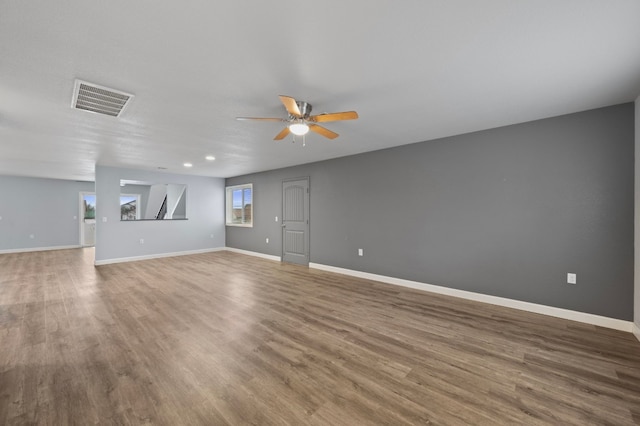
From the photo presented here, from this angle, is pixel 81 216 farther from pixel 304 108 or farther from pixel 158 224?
pixel 304 108

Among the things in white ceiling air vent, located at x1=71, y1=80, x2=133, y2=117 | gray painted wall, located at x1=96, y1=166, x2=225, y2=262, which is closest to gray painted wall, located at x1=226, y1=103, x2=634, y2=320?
white ceiling air vent, located at x1=71, y1=80, x2=133, y2=117

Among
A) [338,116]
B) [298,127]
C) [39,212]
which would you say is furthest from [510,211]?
[39,212]

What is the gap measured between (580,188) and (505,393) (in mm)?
2623

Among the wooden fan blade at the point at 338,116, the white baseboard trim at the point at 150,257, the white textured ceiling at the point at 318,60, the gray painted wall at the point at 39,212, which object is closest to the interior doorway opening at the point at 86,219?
the gray painted wall at the point at 39,212

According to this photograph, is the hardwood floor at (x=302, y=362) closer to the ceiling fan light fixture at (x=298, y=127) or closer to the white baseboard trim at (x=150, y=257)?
the ceiling fan light fixture at (x=298, y=127)

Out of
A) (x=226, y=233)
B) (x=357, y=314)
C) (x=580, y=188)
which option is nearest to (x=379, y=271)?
(x=357, y=314)

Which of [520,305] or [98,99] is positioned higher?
[98,99]

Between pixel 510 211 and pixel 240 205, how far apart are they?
6945 millimetres

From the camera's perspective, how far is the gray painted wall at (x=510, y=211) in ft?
9.52

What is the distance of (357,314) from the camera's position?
3.27 m

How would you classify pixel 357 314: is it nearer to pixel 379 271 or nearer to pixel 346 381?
pixel 346 381

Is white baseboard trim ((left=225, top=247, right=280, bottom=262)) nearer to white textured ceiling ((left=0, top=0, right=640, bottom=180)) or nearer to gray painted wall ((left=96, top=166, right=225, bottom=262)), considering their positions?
gray painted wall ((left=96, top=166, right=225, bottom=262))

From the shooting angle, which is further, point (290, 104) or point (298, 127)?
point (298, 127)

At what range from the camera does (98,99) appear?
2578 mm
